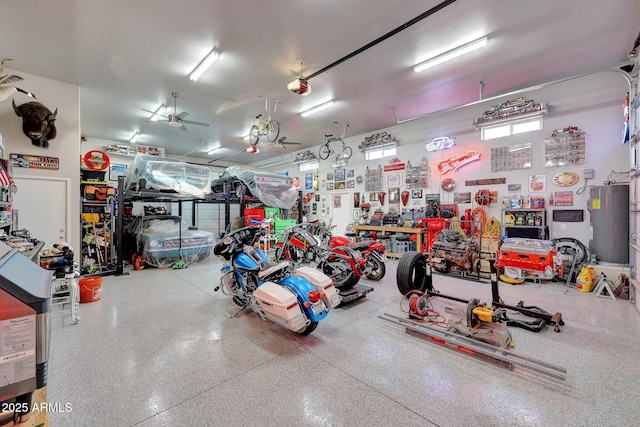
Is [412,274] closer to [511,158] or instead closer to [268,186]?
[511,158]

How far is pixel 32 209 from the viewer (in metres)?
5.26

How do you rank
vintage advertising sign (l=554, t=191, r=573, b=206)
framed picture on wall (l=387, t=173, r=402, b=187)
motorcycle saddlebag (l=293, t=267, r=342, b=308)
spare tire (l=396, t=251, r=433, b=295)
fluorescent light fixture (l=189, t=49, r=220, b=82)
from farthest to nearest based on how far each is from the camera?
1. framed picture on wall (l=387, t=173, r=402, b=187)
2. vintage advertising sign (l=554, t=191, r=573, b=206)
3. fluorescent light fixture (l=189, t=49, r=220, b=82)
4. spare tire (l=396, t=251, r=433, b=295)
5. motorcycle saddlebag (l=293, t=267, r=342, b=308)

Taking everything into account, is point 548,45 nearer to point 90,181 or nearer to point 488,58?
point 488,58

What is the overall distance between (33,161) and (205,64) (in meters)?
3.97

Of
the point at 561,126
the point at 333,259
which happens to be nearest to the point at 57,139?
the point at 333,259

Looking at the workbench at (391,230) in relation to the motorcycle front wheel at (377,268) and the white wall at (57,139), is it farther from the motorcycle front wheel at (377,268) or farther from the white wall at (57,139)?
the white wall at (57,139)

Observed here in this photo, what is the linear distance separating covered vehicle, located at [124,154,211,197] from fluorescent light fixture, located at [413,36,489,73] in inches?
224

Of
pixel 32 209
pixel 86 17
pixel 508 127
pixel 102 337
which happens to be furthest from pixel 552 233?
pixel 32 209

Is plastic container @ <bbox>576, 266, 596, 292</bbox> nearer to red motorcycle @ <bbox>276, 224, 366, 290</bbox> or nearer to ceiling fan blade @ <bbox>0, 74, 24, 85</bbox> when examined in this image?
red motorcycle @ <bbox>276, 224, 366, 290</bbox>

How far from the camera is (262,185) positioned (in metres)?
8.36

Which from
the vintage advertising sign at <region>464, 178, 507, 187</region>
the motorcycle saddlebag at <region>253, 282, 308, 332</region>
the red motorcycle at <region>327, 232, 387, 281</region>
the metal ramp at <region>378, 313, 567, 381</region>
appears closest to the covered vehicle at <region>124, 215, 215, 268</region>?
the red motorcycle at <region>327, 232, 387, 281</region>

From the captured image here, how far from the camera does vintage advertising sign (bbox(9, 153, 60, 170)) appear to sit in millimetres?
5094

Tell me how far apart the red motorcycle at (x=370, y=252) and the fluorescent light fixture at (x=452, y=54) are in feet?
11.0

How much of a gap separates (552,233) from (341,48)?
5.85 m
